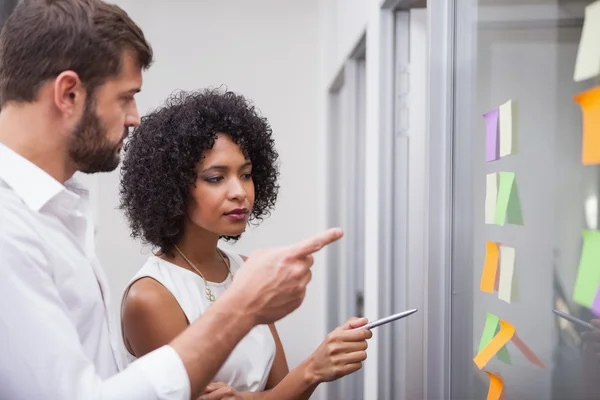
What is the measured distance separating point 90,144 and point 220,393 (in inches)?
24.2

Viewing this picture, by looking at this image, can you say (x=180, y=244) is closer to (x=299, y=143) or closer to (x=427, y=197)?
(x=427, y=197)

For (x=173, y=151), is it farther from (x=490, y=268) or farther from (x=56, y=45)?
(x=490, y=268)

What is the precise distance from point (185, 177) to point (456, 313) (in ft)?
2.28

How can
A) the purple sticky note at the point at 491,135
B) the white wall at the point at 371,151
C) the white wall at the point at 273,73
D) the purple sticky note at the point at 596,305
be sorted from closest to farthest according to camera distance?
the purple sticky note at the point at 596,305, the purple sticky note at the point at 491,135, the white wall at the point at 371,151, the white wall at the point at 273,73

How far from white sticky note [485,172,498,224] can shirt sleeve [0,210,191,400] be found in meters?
0.71

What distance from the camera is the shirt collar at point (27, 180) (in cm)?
94

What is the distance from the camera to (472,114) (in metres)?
1.34

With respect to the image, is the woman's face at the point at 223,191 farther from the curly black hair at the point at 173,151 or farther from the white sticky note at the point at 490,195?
the white sticky note at the point at 490,195

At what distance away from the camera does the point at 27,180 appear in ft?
3.09

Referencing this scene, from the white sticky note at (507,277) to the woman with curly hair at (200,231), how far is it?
0.96 feet

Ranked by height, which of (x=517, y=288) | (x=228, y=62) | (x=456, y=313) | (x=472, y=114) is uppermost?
(x=228, y=62)

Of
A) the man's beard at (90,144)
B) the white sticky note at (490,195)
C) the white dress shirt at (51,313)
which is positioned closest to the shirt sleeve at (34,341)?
the white dress shirt at (51,313)

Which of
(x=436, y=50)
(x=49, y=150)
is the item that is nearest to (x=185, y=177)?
(x=49, y=150)

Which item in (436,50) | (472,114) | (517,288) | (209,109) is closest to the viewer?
(517,288)
